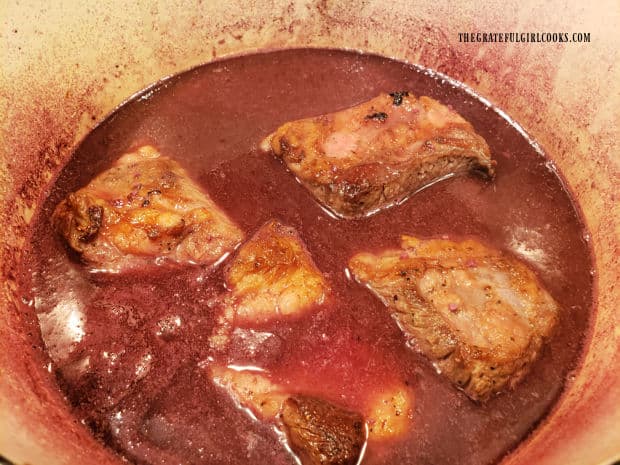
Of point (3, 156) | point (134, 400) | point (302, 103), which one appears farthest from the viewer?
point (302, 103)

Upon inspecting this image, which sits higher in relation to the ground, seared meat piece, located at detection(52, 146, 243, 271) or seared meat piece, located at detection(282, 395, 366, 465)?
seared meat piece, located at detection(52, 146, 243, 271)

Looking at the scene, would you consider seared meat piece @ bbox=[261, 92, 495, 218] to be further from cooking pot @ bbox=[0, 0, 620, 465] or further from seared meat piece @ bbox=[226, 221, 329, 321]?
cooking pot @ bbox=[0, 0, 620, 465]

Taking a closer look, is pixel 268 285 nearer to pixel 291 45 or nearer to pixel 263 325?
pixel 263 325

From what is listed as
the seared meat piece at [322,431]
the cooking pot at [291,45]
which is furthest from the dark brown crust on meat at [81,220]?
the seared meat piece at [322,431]

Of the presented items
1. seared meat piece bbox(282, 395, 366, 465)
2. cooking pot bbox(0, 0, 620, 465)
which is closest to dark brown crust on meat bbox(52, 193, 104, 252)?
cooking pot bbox(0, 0, 620, 465)

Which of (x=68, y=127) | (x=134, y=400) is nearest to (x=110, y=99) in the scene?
(x=68, y=127)

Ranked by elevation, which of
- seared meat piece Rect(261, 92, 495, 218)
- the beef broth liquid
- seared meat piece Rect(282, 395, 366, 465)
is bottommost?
seared meat piece Rect(282, 395, 366, 465)

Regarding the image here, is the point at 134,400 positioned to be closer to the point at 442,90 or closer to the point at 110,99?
the point at 110,99

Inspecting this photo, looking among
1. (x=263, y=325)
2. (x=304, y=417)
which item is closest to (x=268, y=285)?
(x=263, y=325)
